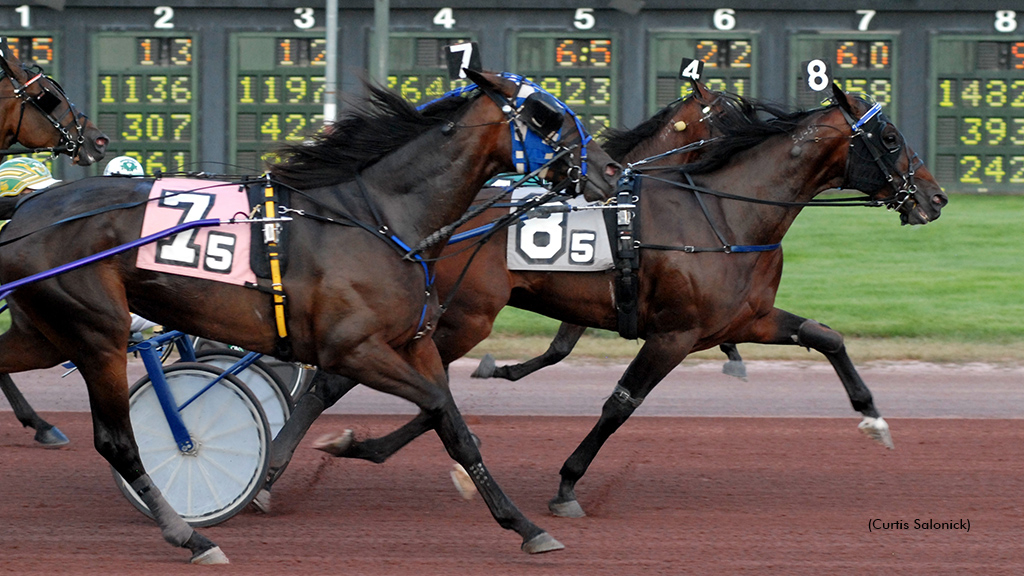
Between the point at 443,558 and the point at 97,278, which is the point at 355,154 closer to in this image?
the point at 97,278

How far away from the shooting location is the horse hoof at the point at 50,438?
6328 millimetres

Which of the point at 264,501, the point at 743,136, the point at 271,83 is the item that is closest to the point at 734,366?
the point at 743,136

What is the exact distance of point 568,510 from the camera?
516 cm

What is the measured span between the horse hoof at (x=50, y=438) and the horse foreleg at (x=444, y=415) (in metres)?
2.62

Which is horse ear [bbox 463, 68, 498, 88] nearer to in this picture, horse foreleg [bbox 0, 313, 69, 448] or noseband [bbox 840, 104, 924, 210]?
noseband [bbox 840, 104, 924, 210]

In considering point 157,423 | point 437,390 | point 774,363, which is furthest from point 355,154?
point 774,363

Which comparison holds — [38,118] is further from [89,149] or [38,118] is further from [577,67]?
[577,67]

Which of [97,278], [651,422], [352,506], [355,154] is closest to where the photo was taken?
[97,278]

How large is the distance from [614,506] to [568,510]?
271 millimetres

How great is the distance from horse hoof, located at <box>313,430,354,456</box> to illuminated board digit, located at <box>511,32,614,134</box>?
8.72 meters

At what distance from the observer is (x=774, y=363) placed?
905cm

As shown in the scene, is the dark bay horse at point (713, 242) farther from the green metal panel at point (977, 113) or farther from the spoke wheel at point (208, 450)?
the green metal panel at point (977, 113)

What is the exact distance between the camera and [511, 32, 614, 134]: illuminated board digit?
1333 cm

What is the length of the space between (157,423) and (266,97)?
879cm
